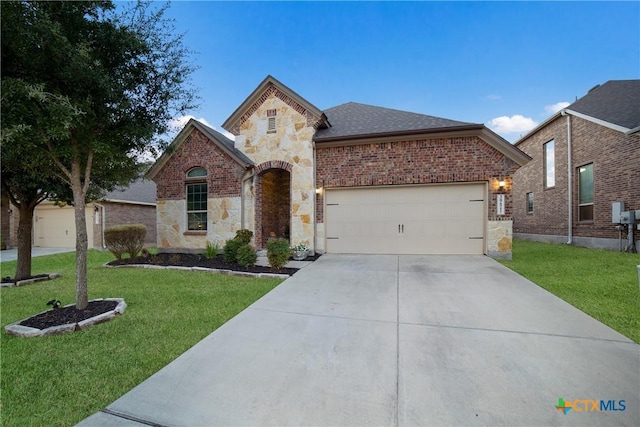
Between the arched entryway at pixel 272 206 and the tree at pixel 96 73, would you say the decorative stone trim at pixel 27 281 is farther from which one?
the arched entryway at pixel 272 206

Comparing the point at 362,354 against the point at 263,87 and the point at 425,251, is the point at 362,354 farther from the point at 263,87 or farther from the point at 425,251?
the point at 263,87

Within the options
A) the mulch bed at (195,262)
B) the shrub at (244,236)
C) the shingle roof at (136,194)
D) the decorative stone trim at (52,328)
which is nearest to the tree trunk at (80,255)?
the decorative stone trim at (52,328)

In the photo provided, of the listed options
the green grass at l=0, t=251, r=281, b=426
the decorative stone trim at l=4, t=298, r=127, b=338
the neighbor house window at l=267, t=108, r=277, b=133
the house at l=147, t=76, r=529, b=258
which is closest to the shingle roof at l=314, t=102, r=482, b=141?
the house at l=147, t=76, r=529, b=258

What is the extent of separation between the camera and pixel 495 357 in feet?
9.91

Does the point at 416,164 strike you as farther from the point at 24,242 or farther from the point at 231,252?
the point at 24,242

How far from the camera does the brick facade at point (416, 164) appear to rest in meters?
8.66

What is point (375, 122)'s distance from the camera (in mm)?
10406

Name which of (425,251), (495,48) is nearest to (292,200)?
(425,251)

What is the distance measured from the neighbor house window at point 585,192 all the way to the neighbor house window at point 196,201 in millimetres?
16113

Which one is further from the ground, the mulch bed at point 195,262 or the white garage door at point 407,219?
the white garage door at point 407,219

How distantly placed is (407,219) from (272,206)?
571 centimetres

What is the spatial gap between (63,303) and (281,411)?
213 inches

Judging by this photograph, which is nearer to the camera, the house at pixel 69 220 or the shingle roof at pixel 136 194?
the house at pixel 69 220

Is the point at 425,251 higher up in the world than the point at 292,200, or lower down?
lower down
